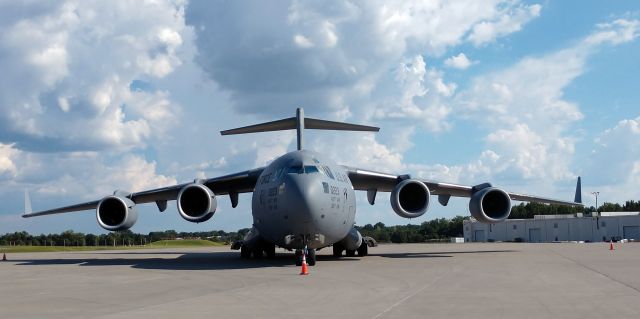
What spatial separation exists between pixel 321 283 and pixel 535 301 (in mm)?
4633

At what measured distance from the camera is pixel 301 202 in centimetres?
1759

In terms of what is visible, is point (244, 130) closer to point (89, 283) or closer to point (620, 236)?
point (89, 283)

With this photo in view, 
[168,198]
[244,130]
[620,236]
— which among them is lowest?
[620,236]

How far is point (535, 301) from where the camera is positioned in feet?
31.2

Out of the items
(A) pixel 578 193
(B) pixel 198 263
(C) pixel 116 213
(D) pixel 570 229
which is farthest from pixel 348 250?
(D) pixel 570 229

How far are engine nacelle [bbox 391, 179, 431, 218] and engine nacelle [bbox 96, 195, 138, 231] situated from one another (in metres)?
9.73

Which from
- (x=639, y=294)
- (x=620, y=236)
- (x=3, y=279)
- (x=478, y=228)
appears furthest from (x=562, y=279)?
(x=478, y=228)

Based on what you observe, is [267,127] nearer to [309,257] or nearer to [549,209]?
[309,257]

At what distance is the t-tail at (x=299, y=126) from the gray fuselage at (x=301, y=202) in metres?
4.13

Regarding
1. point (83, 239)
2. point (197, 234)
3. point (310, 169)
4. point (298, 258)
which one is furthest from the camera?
point (197, 234)

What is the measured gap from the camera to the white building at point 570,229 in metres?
61.1

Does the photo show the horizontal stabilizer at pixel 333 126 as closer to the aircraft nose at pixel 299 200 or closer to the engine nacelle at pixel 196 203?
the engine nacelle at pixel 196 203

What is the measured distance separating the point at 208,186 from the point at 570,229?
1951 inches

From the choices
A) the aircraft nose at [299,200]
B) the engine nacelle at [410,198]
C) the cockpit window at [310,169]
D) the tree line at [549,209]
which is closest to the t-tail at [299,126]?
the engine nacelle at [410,198]
